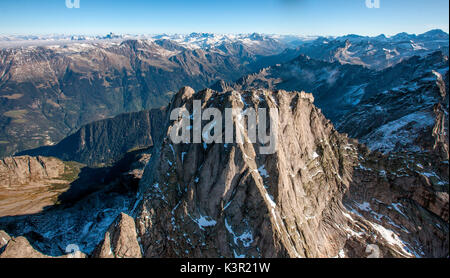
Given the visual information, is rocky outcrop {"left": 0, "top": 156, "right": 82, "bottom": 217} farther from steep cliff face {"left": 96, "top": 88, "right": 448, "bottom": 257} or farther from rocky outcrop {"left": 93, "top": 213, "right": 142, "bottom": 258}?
steep cliff face {"left": 96, "top": 88, "right": 448, "bottom": 257}

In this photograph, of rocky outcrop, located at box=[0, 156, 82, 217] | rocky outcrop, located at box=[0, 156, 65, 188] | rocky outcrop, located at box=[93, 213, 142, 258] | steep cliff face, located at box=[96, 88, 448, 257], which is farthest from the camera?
rocky outcrop, located at box=[0, 156, 65, 188]

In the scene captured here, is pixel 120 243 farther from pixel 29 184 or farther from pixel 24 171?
pixel 24 171

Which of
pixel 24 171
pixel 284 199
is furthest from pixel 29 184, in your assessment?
pixel 284 199

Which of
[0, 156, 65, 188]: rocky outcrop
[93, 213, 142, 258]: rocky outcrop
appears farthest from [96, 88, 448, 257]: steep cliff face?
[0, 156, 65, 188]: rocky outcrop

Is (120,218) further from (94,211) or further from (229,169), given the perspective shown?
(94,211)

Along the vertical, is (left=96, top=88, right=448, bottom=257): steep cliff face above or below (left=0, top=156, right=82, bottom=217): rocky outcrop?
above
